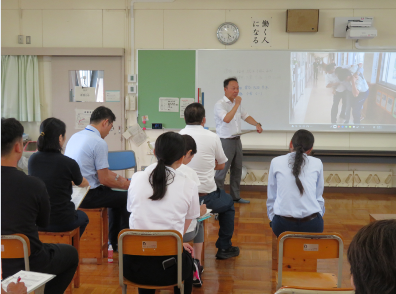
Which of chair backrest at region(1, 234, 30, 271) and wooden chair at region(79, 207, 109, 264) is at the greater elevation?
chair backrest at region(1, 234, 30, 271)

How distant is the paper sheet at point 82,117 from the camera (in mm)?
5707

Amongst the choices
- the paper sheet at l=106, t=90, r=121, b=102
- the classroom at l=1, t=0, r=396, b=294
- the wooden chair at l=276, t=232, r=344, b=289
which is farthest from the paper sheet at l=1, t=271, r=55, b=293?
the paper sheet at l=106, t=90, r=121, b=102

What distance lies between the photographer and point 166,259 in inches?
74.4

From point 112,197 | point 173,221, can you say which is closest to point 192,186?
point 173,221

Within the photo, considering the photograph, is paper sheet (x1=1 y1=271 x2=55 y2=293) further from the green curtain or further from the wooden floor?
the green curtain

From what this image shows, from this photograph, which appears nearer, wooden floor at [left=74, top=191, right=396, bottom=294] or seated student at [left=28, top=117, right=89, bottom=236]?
seated student at [left=28, top=117, right=89, bottom=236]

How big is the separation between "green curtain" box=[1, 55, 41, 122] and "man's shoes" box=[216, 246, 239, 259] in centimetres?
373

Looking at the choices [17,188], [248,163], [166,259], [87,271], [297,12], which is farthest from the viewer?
[248,163]

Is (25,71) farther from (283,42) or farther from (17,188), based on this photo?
(17,188)

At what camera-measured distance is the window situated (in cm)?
531

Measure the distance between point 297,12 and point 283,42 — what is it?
0.43 meters

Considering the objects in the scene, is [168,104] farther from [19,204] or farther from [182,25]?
[19,204]

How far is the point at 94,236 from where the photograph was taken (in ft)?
9.93

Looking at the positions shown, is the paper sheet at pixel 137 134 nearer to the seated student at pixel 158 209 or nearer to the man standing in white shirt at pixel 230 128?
the man standing in white shirt at pixel 230 128
